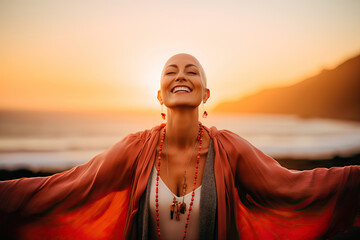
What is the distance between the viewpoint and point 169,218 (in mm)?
2057

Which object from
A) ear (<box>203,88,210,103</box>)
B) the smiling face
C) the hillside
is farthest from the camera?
the hillside

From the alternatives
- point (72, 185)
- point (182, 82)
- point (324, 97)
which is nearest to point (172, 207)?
point (72, 185)

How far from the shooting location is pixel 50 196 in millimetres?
1992

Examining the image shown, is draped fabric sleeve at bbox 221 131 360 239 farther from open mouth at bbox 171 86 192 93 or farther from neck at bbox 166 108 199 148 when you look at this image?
open mouth at bbox 171 86 192 93

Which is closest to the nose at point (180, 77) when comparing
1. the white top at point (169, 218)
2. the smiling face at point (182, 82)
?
the smiling face at point (182, 82)

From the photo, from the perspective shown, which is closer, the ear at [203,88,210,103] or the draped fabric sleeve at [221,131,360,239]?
the draped fabric sleeve at [221,131,360,239]

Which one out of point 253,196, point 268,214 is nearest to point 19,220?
point 253,196

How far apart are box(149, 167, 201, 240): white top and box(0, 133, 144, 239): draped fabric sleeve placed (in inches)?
13.9

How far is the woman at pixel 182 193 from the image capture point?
6.45 ft

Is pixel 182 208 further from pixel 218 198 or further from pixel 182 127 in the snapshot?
pixel 182 127

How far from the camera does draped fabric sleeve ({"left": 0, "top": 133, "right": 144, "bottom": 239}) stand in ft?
6.34

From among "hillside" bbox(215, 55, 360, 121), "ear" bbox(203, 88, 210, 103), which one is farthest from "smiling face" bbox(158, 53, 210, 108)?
"hillside" bbox(215, 55, 360, 121)

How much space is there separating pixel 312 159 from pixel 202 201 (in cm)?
1018

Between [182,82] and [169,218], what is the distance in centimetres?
122
